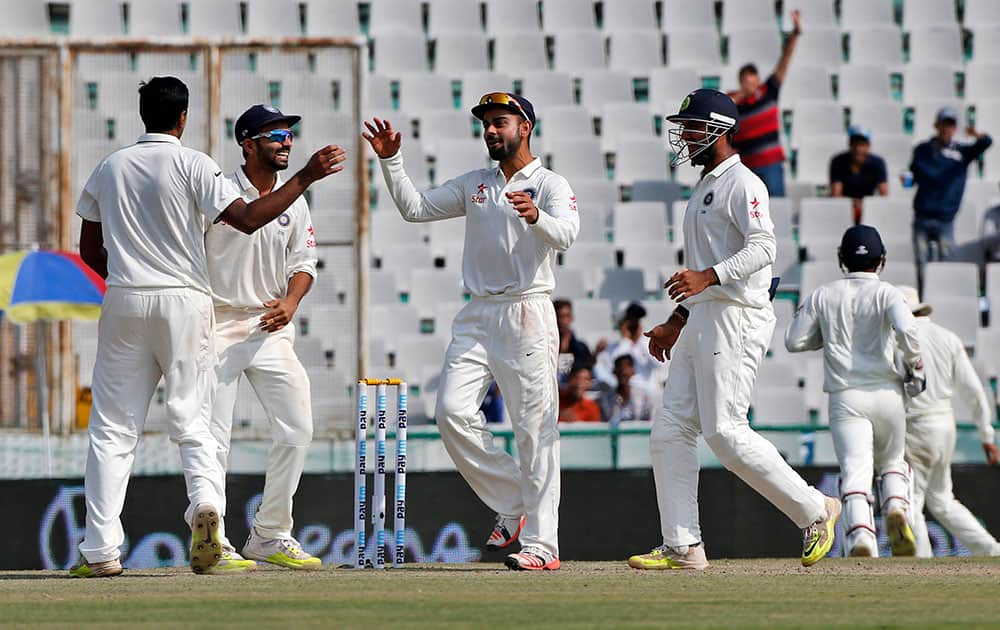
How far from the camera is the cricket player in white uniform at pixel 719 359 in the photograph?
682cm

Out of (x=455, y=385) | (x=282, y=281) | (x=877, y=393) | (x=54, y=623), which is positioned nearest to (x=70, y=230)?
(x=282, y=281)

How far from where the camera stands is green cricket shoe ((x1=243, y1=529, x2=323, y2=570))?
7395mm

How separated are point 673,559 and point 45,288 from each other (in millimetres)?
5182

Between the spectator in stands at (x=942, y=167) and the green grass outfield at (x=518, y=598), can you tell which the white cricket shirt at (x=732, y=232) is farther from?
the spectator in stands at (x=942, y=167)

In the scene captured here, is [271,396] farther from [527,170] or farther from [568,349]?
[568,349]

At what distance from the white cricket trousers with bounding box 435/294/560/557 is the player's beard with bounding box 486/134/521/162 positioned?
0.60 m

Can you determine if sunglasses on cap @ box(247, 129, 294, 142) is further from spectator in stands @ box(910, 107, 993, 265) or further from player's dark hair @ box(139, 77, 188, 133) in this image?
spectator in stands @ box(910, 107, 993, 265)

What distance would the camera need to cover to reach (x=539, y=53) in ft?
52.0

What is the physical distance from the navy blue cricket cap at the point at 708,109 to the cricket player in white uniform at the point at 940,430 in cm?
298

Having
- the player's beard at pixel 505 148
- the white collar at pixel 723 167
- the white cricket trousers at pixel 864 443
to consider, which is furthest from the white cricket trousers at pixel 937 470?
the player's beard at pixel 505 148

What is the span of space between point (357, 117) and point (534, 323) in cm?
320

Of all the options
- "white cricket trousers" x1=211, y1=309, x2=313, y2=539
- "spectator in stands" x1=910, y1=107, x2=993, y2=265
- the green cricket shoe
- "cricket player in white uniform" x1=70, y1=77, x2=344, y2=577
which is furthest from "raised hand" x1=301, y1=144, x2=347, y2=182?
"spectator in stands" x1=910, y1=107, x2=993, y2=265

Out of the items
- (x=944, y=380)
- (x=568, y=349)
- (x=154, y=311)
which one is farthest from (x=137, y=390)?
(x=568, y=349)

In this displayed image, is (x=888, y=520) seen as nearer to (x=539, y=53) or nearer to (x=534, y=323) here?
(x=534, y=323)
